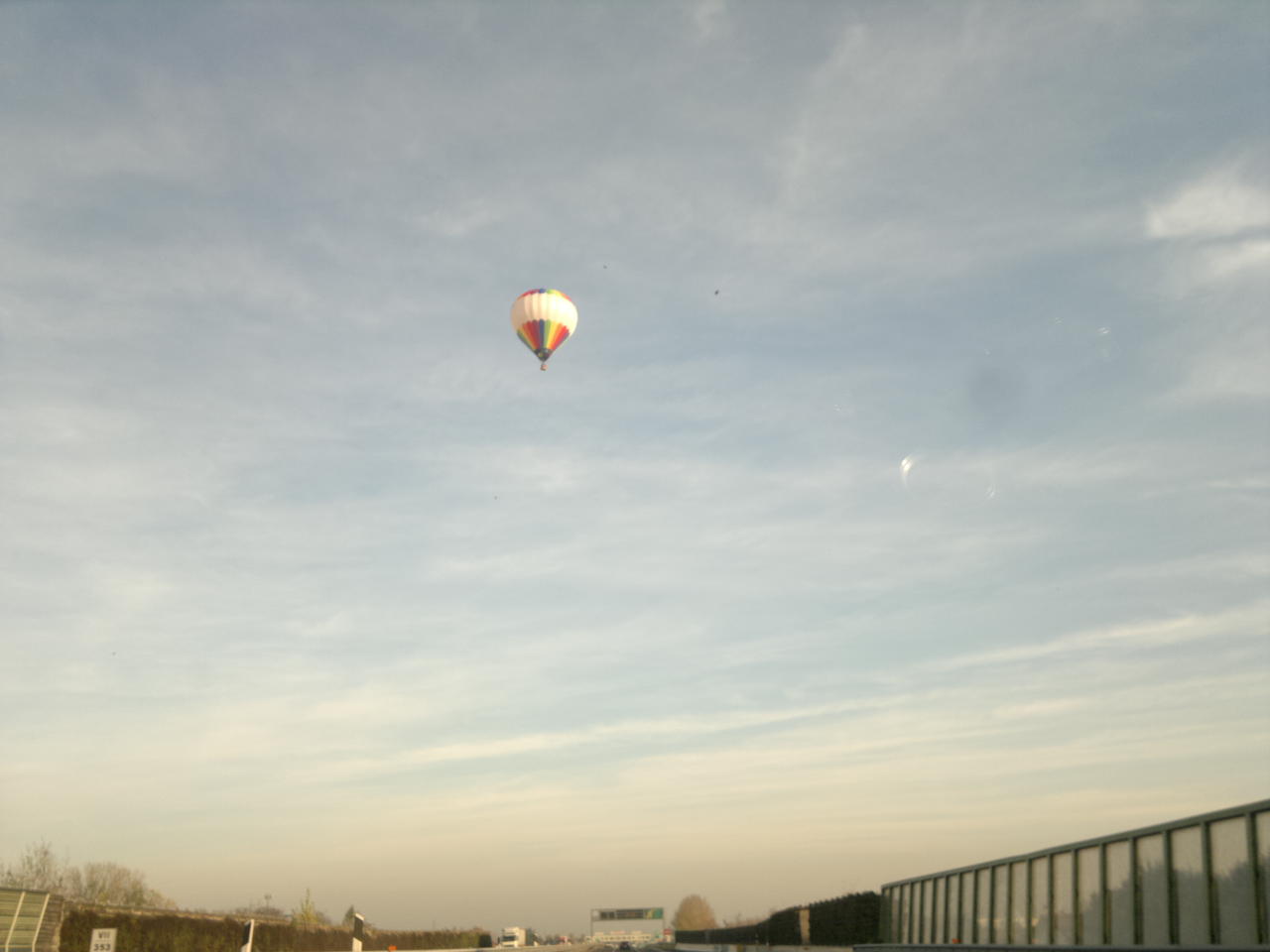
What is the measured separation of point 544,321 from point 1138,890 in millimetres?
51181

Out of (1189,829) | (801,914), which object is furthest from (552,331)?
(1189,829)

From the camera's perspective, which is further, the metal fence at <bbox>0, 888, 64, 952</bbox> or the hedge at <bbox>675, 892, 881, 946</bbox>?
the hedge at <bbox>675, 892, 881, 946</bbox>

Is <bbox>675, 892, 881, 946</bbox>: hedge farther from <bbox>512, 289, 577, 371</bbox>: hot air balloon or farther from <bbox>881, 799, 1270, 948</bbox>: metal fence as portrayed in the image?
<bbox>512, 289, 577, 371</bbox>: hot air balloon

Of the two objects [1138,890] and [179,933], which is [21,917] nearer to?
[179,933]

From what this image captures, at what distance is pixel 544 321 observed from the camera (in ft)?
208

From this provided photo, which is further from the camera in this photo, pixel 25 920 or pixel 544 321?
pixel 544 321

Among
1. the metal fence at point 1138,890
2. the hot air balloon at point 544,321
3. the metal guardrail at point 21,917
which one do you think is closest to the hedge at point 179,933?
the metal guardrail at point 21,917

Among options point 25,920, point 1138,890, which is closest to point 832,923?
point 25,920

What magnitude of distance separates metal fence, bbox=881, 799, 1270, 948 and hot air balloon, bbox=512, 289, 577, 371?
43.5m

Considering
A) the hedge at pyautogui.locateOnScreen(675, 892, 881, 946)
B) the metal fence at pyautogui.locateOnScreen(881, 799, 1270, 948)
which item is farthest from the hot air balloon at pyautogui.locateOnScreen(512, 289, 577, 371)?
the metal fence at pyautogui.locateOnScreen(881, 799, 1270, 948)

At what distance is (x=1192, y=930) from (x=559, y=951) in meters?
101

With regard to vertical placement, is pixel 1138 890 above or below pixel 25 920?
above

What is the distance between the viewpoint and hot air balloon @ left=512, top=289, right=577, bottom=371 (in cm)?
6347

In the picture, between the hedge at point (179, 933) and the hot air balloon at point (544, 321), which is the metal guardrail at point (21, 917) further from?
the hot air balloon at point (544, 321)
